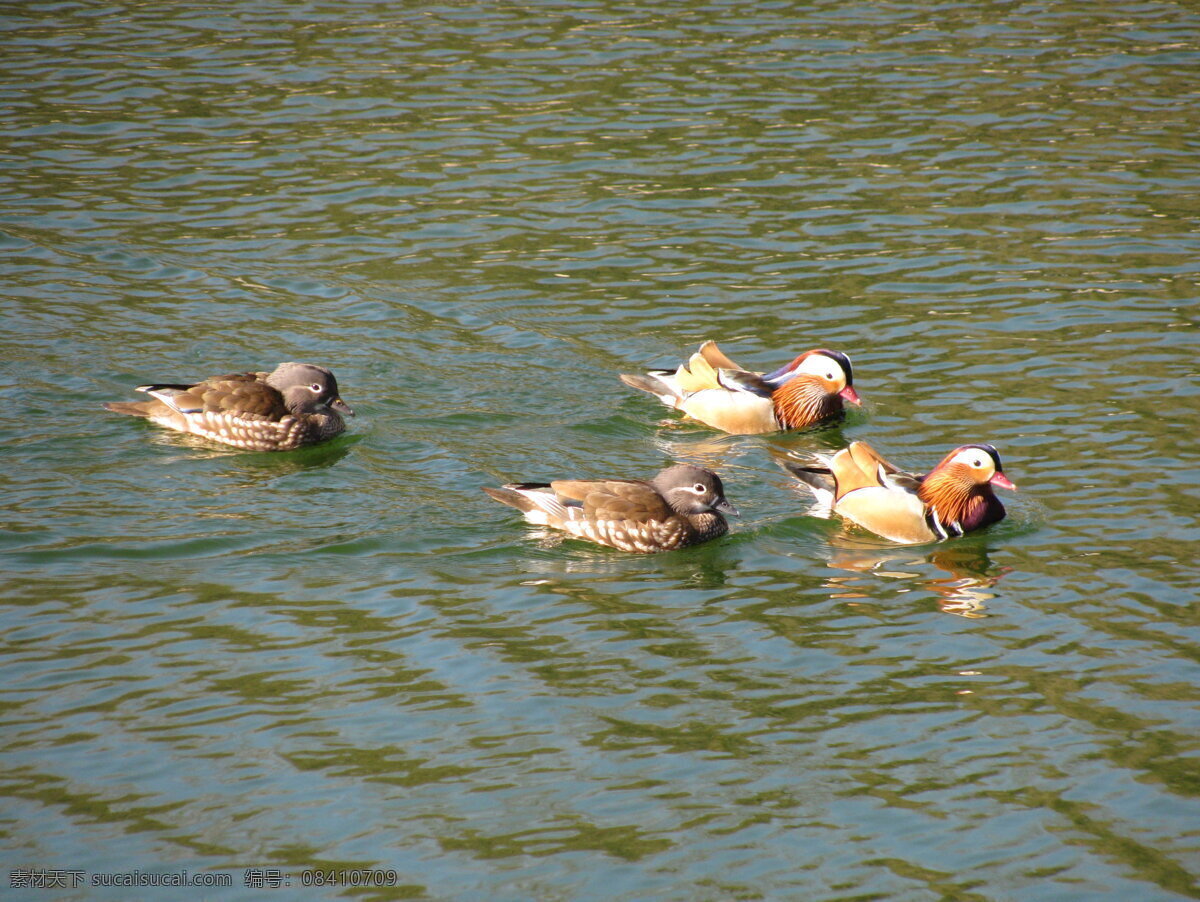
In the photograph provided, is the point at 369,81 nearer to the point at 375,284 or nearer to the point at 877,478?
the point at 375,284

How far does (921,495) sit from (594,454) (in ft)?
9.20

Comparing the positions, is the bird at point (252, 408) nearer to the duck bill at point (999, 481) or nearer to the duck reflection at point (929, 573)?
the duck reflection at point (929, 573)

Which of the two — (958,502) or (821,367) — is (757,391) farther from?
(958,502)

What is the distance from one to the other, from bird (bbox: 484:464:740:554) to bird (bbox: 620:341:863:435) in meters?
2.39

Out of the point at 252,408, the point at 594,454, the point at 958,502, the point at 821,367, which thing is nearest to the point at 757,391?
the point at 821,367

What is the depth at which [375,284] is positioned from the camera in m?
15.2

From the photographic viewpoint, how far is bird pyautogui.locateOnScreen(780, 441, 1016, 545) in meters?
10.3

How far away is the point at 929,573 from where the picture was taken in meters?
9.82

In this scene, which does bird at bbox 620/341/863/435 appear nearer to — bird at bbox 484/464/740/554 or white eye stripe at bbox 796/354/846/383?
white eye stripe at bbox 796/354/846/383

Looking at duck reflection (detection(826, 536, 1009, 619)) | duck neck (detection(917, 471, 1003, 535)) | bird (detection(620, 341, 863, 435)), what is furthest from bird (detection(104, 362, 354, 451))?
duck neck (detection(917, 471, 1003, 535))

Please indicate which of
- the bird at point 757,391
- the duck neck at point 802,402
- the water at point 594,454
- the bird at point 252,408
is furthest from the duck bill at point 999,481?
the bird at point 252,408

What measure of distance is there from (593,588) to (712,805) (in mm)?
2654

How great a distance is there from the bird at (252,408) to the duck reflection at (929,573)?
14.4 feet

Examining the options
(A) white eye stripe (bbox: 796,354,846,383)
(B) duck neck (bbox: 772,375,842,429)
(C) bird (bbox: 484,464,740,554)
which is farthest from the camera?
(B) duck neck (bbox: 772,375,842,429)
